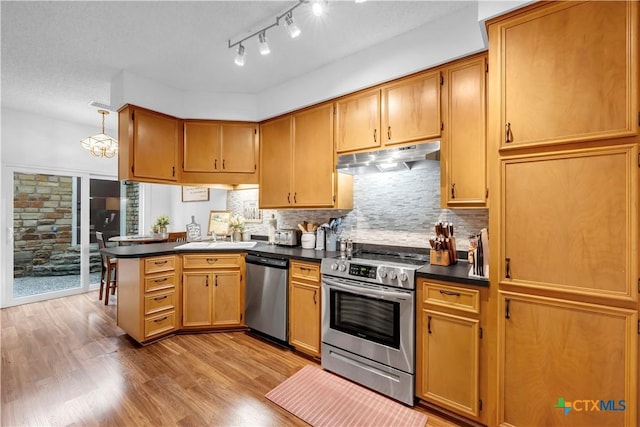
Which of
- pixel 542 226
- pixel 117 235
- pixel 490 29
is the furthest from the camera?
pixel 117 235

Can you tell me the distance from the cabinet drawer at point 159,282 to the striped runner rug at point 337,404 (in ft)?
5.31

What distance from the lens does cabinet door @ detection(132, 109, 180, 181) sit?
3.08 m

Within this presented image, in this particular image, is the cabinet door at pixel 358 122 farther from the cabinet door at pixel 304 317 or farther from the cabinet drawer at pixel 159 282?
the cabinet drawer at pixel 159 282

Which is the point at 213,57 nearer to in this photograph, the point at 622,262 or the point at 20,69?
the point at 20,69

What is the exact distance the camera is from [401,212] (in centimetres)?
269

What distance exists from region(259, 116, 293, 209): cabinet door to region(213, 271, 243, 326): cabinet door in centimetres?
91

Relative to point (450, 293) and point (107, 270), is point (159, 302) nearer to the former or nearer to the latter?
point (107, 270)

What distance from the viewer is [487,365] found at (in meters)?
1.73

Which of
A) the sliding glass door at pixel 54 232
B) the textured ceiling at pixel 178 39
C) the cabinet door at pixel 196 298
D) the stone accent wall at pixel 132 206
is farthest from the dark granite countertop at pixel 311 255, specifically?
the stone accent wall at pixel 132 206

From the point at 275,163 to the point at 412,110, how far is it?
5.28 ft

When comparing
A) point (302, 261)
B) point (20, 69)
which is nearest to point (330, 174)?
point (302, 261)

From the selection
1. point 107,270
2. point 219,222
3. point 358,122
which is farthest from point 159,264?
point 358,122

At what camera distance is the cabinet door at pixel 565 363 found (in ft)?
4.49

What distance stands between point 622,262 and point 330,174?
81.4 inches
